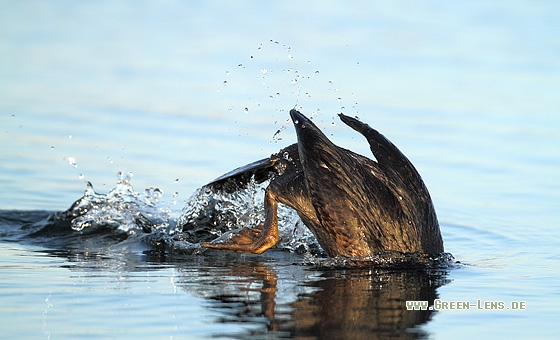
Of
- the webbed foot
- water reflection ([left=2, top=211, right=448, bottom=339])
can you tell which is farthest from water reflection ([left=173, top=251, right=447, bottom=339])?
the webbed foot

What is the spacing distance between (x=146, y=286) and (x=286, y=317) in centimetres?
113

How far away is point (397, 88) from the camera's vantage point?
1353 cm

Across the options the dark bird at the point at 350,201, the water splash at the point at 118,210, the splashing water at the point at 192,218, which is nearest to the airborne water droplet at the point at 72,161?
the water splash at the point at 118,210

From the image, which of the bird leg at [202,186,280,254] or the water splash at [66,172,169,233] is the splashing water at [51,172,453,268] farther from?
the bird leg at [202,186,280,254]

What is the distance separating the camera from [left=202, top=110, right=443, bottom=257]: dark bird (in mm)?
6457

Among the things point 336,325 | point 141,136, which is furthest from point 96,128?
point 336,325

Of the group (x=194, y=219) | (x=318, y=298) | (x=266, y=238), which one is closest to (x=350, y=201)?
(x=266, y=238)

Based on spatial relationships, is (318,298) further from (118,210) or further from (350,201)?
(118,210)

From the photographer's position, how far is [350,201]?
645cm

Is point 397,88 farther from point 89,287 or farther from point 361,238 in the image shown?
point 89,287

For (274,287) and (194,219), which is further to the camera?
(194,219)

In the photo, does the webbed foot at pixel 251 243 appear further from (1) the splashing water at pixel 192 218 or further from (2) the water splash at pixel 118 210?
(2) the water splash at pixel 118 210

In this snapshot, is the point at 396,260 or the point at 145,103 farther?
the point at 145,103

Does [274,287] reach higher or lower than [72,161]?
lower
